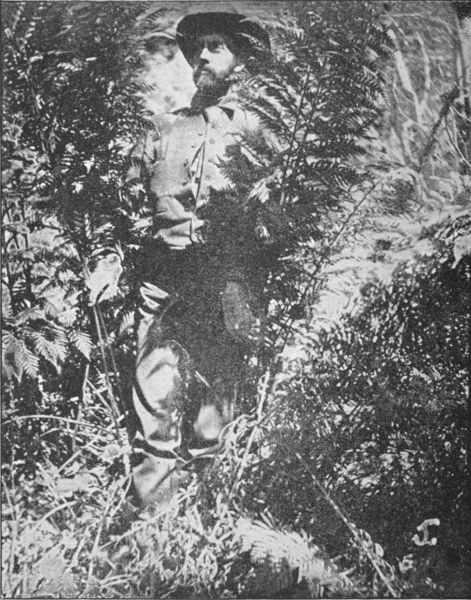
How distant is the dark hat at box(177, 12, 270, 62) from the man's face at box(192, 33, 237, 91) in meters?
0.03

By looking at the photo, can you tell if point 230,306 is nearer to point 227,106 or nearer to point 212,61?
point 227,106

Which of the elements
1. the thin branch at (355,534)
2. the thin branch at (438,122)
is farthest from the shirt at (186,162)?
the thin branch at (355,534)

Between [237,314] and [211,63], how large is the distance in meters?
0.66

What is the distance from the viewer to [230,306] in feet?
5.87

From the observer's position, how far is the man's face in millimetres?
1782

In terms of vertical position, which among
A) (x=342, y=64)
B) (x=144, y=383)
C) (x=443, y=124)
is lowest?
(x=144, y=383)

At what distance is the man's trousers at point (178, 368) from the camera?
69.7 inches

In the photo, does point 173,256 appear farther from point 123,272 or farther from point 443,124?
point 443,124

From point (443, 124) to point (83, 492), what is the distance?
4.45ft

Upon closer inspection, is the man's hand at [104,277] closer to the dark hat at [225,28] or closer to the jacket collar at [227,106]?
the jacket collar at [227,106]

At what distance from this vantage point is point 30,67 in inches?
70.2

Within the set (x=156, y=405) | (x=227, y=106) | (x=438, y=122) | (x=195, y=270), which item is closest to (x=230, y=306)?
(x=195, y=270)

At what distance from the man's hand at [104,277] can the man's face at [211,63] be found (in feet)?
1.64

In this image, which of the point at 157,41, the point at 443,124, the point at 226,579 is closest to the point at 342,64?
the point at 443,124
